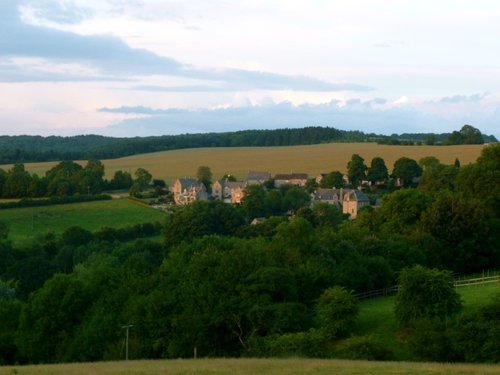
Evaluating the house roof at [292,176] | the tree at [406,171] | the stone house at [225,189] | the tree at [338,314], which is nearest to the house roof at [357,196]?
the tree at [406,171]

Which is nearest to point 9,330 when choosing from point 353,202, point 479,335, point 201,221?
point 479,335

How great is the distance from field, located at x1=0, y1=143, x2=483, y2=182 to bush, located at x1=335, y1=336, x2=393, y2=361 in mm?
91163

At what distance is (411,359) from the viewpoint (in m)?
33.8

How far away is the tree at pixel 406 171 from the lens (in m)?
112

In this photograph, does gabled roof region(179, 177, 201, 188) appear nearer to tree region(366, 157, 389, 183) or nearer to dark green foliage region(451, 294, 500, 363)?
tree region(366, 157, 389, 183)

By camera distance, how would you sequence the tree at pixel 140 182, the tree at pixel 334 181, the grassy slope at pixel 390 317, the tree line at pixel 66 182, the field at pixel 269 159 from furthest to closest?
the field at pixel 269 159
the tree at pixel 334 181
the tree at pixel 140 182
the tree line at pixel 66 182
the grassy slope at pixel 390 317

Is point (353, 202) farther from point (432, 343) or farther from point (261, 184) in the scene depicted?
point (432, 343)

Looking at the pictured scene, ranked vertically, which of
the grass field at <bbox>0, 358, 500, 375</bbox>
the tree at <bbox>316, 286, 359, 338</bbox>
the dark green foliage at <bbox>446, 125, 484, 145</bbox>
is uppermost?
the dark green foliage at <bbox>446, 125, 484, 145</bbox>

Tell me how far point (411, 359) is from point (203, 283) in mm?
10190

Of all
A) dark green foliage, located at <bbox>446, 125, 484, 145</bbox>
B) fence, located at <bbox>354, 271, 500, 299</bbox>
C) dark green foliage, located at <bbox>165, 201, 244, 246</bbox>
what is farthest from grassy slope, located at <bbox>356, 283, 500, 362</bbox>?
dark green foliage, located at <bbox>446, 125, 484, 145</bbox>

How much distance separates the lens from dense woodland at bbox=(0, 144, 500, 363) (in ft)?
113

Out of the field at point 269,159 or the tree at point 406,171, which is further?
the field at point 269,159

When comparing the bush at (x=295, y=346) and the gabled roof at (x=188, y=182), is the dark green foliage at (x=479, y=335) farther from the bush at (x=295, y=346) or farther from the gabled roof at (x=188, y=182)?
the gabled roof at (x=188, y=182)

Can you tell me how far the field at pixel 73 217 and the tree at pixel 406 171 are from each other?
3306 centimetres
